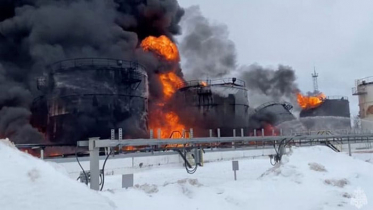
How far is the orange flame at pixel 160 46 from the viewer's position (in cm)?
4503

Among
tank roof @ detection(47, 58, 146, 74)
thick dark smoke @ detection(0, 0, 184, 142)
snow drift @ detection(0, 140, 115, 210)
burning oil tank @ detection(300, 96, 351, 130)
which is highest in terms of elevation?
thick dark smoke @ detection(0, 0, 184, 142)

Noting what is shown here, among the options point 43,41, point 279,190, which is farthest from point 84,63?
point 279,190

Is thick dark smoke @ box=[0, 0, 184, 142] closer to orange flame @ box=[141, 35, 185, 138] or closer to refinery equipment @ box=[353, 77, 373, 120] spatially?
orange flame @ box=[141, 35, 185, 138]

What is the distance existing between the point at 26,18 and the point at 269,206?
3840cm

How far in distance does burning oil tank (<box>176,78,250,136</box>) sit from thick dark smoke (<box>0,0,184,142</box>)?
16.0 feet

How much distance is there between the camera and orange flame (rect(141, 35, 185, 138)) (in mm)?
40969

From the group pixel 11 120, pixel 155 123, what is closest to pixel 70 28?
pixel 11 120

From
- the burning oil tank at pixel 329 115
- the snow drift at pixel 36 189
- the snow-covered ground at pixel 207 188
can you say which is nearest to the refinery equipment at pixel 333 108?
the burning oil tank at pixel 329 115

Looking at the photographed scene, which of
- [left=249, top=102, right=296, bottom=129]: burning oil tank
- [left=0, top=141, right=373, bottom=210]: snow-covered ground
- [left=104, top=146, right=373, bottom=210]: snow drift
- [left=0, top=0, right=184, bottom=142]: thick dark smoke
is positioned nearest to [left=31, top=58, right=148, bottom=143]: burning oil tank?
[left=0, top=0, right=184, bottom=142]: thick dark smoke

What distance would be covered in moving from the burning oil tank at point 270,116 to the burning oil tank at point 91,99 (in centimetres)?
2294

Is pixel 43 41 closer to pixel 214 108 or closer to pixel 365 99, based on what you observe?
pixel 214 108

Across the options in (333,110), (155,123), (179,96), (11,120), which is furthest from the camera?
(333,110)

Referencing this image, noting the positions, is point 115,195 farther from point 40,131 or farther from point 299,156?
point 40,131

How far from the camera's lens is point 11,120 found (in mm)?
34156
